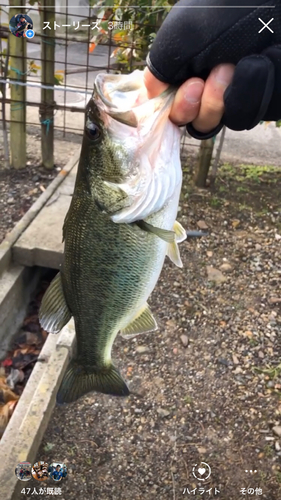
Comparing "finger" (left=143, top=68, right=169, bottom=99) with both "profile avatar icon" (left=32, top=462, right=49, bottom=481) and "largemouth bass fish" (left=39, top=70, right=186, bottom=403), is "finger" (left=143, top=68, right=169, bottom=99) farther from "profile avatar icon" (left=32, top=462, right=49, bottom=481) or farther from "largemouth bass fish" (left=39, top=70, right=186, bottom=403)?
"profile avatar icon" (left=32, top=462, right=49, bottom=481)

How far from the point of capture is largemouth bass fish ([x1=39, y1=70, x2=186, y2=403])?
50.2 inches

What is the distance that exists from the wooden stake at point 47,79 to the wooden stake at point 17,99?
0.57ft

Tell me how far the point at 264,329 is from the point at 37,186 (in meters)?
2.45

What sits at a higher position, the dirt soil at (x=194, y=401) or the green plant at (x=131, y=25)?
the green plant at (x=131, y=25)

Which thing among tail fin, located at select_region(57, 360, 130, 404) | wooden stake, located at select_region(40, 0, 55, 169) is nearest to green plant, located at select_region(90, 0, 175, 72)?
wooden stake, located at select_region(40, 0, 55, 169)

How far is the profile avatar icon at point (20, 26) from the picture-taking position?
3.79 metres

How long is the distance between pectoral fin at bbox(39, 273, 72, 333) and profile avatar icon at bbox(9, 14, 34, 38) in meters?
3.03

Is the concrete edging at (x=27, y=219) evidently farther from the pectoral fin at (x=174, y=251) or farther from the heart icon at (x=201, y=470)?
the pectoral fin at (x=174, y=251)

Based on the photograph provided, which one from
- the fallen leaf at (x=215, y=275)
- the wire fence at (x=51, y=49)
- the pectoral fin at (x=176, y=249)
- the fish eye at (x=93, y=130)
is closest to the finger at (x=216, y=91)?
the fish eye at (x=93, y=130)

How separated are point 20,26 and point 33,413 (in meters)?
3.05

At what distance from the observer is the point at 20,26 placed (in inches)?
149

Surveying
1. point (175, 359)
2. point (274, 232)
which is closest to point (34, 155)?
point (274, 232)

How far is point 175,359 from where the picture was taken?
2.94 metres

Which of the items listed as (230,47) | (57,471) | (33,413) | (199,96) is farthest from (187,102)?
(57,471)
